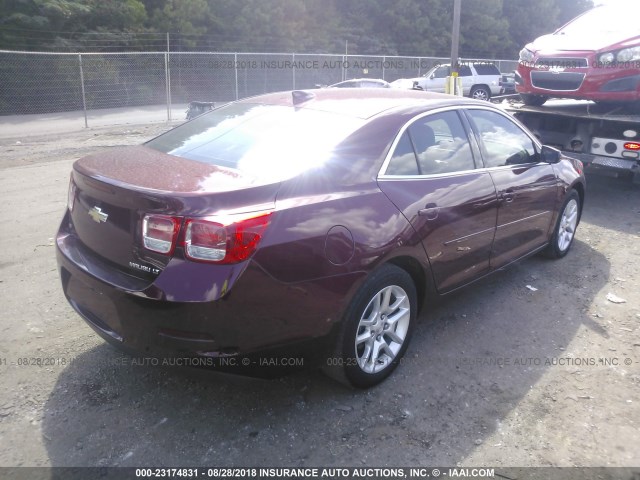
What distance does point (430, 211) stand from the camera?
10.8 ft

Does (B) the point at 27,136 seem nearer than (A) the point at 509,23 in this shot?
Yes

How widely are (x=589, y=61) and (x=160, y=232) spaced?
6824mm

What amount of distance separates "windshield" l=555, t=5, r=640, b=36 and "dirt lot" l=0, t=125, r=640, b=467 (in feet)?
16.0

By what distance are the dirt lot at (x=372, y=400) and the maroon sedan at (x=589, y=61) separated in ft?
12.6

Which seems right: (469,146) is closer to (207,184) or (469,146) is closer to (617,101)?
(207,184)

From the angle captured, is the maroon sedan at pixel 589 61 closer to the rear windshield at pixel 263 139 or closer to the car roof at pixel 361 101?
the car roof at pixel 361 101

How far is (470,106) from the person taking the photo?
3.98 meters

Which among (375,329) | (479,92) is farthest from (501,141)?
(479,92)

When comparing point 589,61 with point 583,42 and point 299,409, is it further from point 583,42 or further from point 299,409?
point 299,409

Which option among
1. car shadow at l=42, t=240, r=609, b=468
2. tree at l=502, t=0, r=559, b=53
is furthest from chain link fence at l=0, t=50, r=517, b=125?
tree at l=502, t=0, r=559, b=53

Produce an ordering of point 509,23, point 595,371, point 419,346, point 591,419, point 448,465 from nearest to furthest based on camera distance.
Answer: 1. point 448,465
2. point 591,419
3. point 595,371
4. point 419,346
5. point 509,23

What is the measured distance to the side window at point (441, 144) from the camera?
343 centimetres

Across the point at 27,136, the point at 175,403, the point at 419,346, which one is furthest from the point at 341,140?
the point at 27,136

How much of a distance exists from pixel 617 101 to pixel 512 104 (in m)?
1.81
